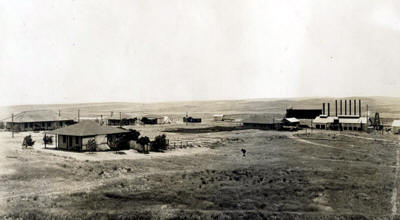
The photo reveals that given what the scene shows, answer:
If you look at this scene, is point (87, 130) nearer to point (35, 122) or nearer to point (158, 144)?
point (158, 144)

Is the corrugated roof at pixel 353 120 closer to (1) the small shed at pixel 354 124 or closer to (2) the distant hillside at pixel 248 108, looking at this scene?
(1) the small shed at pixel 354 124

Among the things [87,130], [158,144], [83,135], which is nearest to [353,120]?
[158,144]

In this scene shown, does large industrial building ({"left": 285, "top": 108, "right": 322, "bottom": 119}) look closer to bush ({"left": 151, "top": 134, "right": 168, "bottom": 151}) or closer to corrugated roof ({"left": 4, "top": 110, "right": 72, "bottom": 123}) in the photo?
bush ({"left": 151, "top": 134, "right": 168, "bottom": 151})

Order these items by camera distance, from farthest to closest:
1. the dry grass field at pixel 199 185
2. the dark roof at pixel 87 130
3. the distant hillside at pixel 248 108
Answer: the distant hillside at pixel 248 108 < the dark roof at pixel 87 130 < the dry grass field at pixel 199 185

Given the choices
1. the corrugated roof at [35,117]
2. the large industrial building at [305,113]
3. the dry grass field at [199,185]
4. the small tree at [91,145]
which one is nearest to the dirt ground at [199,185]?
the dry grass field at [199,185]

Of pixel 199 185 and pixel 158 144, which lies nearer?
pixel 199 185

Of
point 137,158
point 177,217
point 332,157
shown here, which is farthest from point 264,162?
point 177,217

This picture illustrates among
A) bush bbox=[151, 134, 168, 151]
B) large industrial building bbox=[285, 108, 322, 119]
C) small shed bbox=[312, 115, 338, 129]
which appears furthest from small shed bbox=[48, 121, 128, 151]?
large industrial building bbox=[285, 108, 322, 119]
